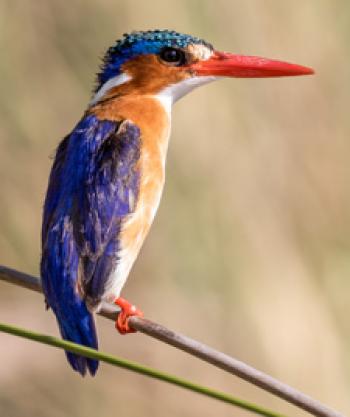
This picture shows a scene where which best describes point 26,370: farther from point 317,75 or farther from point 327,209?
point 317,75

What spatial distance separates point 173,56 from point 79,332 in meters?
0.99

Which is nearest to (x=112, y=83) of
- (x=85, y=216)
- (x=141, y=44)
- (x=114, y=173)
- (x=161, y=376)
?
(x=141, y=44)

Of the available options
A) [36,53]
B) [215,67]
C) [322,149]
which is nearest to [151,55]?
[215,67]

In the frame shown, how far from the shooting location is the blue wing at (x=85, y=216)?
2129 millimetres

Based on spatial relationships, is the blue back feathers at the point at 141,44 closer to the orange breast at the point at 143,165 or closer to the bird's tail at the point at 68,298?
the orange breast at the point at 143,165

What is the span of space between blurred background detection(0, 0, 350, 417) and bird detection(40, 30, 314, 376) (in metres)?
0.28

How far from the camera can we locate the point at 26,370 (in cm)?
309

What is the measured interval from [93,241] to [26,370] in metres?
0.95

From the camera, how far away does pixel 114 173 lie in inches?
95.0

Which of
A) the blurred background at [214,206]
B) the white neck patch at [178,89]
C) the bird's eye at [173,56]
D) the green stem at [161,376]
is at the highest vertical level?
the bird's eye at [173,56]

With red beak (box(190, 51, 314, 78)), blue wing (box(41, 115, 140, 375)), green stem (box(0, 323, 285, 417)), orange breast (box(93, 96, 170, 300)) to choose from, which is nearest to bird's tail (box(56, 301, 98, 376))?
blue wing (box(41, 115, 140, 375))

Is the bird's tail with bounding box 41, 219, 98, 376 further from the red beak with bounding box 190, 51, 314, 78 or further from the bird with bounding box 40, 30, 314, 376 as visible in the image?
the red beak with bounding box 190, 51, 314, 78

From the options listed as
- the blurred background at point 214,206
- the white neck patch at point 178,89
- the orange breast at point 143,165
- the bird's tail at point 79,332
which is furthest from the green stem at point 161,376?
the blurred background at point 214,206

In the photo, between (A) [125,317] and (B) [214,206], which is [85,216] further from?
(B) [214,206]
